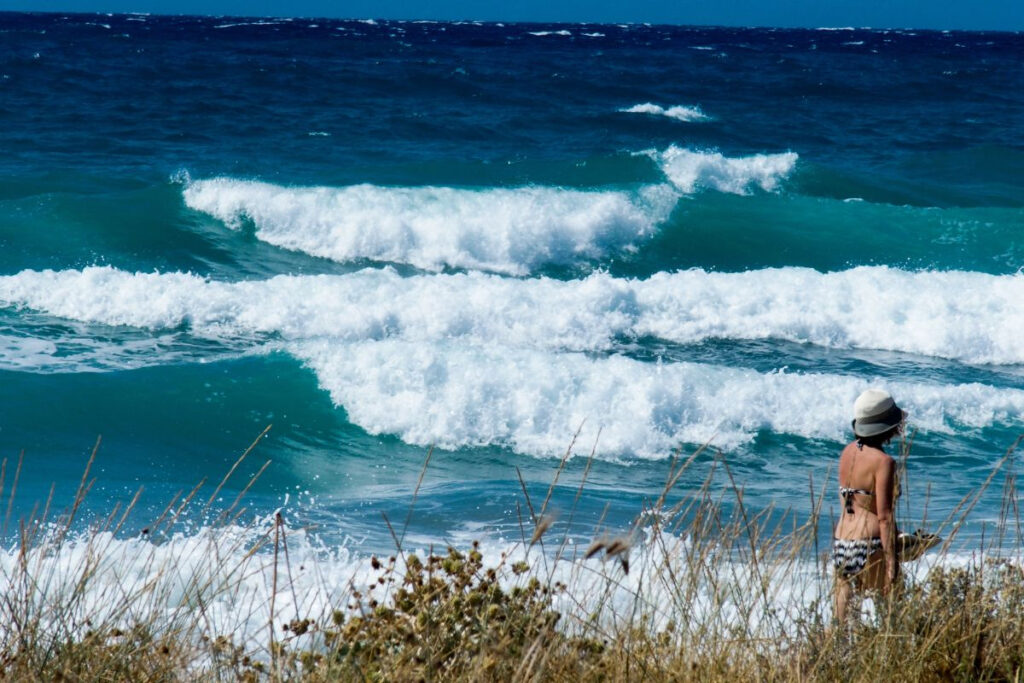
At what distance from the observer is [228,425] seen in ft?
30.1

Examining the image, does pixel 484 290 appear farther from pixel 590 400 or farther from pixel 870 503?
pixel 870 503

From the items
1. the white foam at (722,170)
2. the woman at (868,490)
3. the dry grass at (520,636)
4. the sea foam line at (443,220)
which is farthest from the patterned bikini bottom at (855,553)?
the white foam at (722,170)

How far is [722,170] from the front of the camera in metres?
22.4

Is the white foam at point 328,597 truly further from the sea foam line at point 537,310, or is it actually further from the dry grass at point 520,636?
the sea foam line at point 537,310

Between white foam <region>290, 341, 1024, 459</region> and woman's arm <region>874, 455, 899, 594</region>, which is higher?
woman's arm <region>874, 455, 899, 594</region>

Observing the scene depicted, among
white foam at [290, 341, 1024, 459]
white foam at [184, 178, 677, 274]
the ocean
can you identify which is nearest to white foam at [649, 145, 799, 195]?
the ocean

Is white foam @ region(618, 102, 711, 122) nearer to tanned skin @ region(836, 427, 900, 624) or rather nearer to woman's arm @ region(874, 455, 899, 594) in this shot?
tanned skin @ region(836, 427, 900, 624)

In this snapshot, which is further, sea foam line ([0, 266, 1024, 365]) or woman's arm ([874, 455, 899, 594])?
sea foam line ([0, 266, 1024, 365])

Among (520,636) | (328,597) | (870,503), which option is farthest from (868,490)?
(328,597)

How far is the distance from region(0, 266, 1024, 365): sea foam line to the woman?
26.1 feet

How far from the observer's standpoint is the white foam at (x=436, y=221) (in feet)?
56.2

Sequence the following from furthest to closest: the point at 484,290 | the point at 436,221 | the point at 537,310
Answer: the point at 436,221
the point at 484,290
the point at 537,310

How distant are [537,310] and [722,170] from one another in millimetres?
10922

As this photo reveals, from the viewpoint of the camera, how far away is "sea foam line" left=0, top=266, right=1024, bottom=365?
39.8ft
